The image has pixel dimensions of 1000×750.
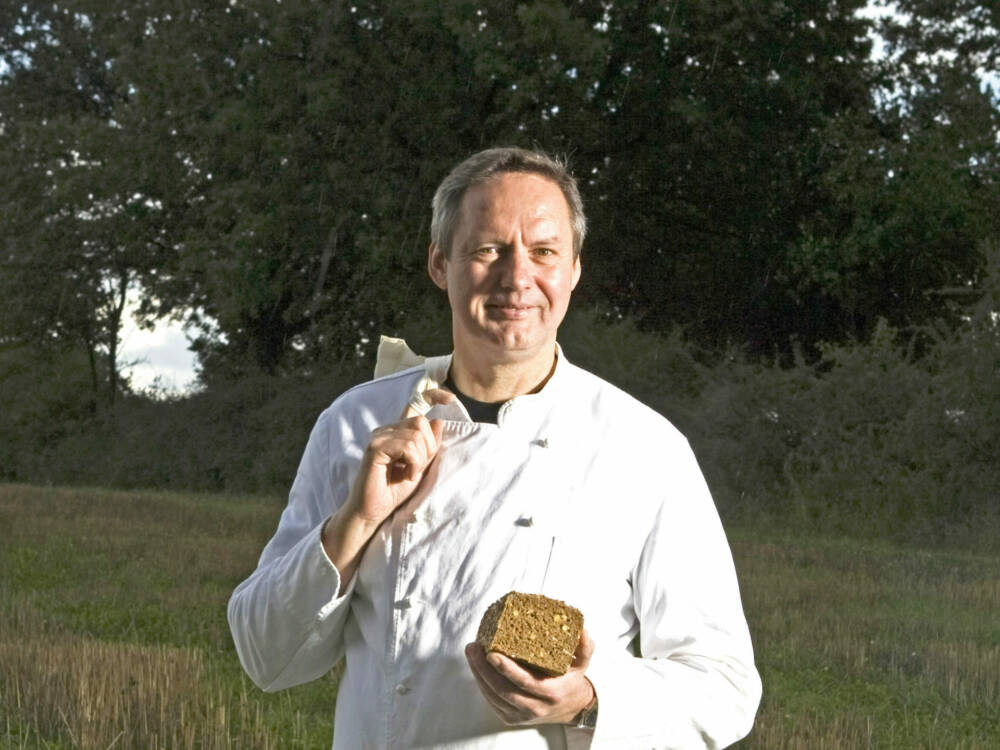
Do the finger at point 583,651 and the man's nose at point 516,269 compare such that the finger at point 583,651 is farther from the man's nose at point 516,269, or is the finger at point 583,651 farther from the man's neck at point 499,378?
the man's nose at point 516,269

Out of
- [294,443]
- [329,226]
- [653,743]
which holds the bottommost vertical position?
[294,443]

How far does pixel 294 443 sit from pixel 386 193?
219 inches

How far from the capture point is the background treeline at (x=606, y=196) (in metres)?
23.5

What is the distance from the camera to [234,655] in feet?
32.5

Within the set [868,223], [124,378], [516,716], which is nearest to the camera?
[516,716]

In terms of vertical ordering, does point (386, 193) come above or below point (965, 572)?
above

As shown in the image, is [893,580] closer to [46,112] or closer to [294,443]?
[294,443]

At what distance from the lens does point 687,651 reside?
117 inches

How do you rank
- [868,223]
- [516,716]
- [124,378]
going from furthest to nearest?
[124,378]
[868,223]
[516,716]

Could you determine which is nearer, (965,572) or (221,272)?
(965,572)

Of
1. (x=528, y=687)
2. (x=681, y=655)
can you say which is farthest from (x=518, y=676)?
(x=681, y=655)

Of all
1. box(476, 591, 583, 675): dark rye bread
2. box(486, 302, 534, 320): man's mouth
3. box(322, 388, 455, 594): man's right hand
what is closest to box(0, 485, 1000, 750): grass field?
box(322, 388, 455, 594): man's right hand

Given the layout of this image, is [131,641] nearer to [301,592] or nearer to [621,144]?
[301,592]

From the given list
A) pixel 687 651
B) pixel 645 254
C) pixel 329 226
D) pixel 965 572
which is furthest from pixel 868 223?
pixel 687 651
